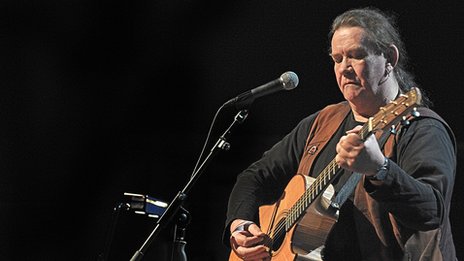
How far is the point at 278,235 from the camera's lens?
9.35 feet

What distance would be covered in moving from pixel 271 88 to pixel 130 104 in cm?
145

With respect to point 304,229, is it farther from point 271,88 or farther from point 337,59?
point 337,59

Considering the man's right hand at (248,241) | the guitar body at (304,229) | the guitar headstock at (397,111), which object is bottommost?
the man's right hand at (248,241)

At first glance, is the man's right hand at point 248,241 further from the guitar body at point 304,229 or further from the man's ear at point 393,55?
the man's ear at point 393,55

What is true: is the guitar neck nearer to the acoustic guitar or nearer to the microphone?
the acoustic guitar

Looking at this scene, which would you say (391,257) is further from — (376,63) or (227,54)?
(227,54)

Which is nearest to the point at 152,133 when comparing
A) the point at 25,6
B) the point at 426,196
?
the point at 25,6

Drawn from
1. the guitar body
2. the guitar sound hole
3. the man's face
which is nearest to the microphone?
the man's face

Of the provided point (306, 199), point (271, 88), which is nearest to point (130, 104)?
point (271, 88)

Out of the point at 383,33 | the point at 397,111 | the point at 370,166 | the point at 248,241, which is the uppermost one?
the point at 383,33

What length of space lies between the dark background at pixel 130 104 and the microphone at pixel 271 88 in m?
0.43

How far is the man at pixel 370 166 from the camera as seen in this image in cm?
241

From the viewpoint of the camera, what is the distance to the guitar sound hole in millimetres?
2825

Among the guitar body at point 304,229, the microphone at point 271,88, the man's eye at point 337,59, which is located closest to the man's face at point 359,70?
the man's eye at point 337,59
